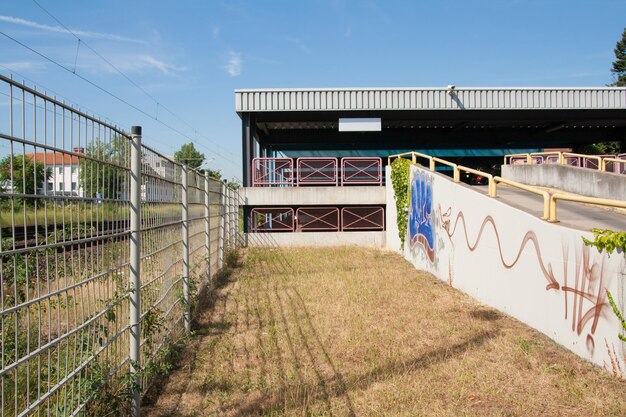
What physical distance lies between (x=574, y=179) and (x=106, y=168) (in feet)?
47.8

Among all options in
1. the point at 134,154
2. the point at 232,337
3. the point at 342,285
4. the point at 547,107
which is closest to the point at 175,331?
the point at 232,337

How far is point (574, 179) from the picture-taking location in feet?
50.0

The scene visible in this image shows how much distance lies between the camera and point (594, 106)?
2062 centimetres

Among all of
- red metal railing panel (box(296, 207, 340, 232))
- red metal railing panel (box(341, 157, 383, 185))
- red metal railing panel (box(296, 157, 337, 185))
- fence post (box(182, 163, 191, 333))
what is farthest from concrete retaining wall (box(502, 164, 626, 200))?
fence post (box(182, 163, 191, 333))

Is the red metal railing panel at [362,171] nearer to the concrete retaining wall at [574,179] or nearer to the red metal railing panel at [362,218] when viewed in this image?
the red metal railing panel at [362,218]

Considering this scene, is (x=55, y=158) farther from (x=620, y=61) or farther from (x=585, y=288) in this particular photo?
(x=620, y=61)

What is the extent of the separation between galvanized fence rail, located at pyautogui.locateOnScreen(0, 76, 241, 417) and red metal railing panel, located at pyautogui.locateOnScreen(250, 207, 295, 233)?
13.7 m

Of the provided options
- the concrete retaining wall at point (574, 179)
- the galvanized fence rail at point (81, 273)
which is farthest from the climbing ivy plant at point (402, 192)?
the galvanized fence rail at point (81, 273)

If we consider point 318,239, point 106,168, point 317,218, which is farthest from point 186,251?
point 317,218

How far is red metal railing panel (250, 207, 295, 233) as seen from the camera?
19.3 metres

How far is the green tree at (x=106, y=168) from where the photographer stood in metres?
3.21

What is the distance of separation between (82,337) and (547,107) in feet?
67.8

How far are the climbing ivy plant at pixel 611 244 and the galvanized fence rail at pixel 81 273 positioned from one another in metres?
4.13

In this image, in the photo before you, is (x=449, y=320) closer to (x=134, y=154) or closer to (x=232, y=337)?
(x=232, y=337)
